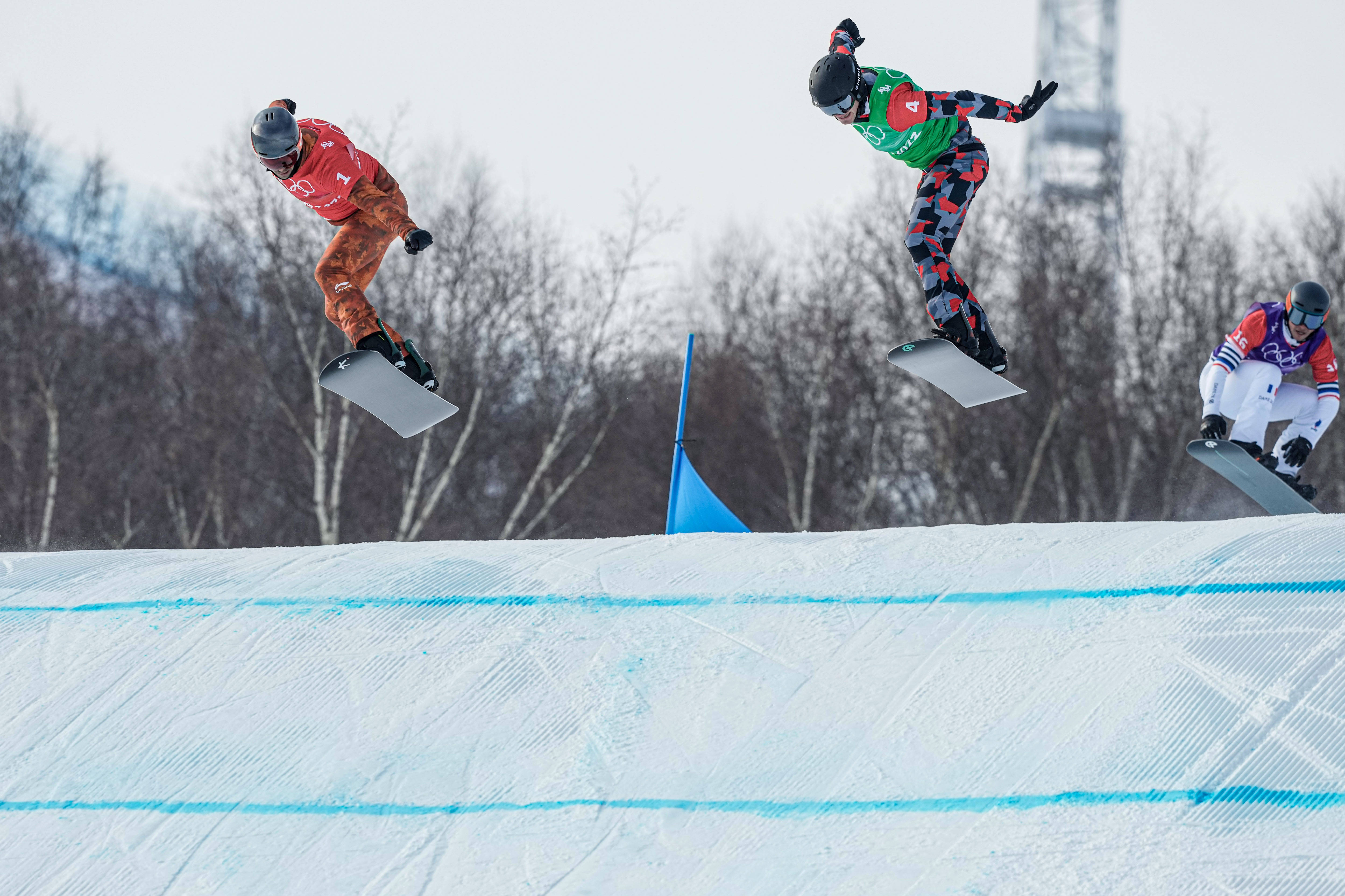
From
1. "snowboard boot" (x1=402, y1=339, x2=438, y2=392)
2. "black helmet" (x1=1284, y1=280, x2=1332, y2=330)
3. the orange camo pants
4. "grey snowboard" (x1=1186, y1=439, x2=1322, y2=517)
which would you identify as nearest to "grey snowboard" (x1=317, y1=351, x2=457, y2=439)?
"snowboard boot" (x1=402, y1=339, x2=438, y2=392)

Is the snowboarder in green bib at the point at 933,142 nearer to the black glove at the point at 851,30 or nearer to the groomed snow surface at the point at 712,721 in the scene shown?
the black glove at the point at 851,30

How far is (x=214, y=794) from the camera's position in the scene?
3.82 m

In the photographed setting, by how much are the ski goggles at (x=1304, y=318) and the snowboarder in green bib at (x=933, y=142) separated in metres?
1.85

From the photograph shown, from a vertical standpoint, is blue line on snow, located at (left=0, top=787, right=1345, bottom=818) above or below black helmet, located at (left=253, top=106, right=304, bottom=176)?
below

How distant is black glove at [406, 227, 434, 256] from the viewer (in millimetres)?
6043

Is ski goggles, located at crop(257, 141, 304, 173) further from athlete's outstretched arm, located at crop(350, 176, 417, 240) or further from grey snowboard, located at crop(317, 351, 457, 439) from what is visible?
grey snowboard, located at crop(317, 351, 457, 439)

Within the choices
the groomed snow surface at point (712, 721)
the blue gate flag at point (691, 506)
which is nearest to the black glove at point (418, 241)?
the blue gate flag at point (691, 506)

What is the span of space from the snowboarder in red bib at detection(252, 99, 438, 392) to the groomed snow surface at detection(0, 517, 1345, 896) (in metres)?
2.30

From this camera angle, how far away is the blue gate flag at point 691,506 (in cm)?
711

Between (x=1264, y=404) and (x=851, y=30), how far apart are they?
3.67 meters

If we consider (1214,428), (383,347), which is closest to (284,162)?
(383,347)

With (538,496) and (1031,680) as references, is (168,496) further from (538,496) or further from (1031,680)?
(1031,680)

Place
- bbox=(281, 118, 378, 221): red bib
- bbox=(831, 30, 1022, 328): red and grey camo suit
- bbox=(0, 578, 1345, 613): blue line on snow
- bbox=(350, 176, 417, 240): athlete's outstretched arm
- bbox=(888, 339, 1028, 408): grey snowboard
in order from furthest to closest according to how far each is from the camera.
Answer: bbox=(888, 339, 1028, 408): grey snowboard < bbox=(831, 30, 1022, 328): red and grey camo suit < bbox=(350, 176, 417, 240): athlete's outstretched arm < bbox=(281, 118, 378, 221): red bib < bbox=(0, 578, 1345, 613): blue line on snow

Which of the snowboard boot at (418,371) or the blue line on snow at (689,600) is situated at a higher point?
the snowboard boot at (418,371)
